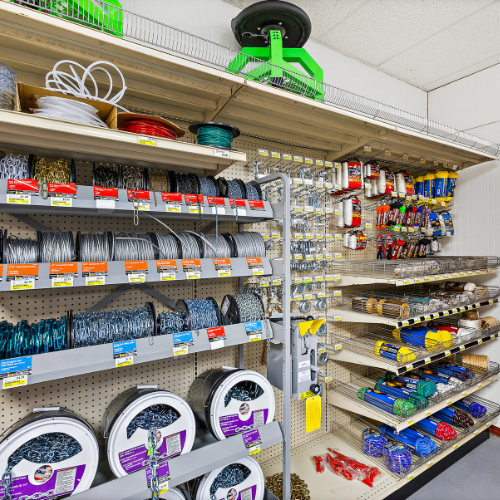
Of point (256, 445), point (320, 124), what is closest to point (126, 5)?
point (320, 124)

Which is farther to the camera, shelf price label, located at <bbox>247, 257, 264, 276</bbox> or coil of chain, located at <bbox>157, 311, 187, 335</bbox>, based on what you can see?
shelf price label, located at <bbox>247, 257, 264, 276</bbox>

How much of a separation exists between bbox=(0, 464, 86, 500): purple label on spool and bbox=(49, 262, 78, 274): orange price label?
83 centimetres

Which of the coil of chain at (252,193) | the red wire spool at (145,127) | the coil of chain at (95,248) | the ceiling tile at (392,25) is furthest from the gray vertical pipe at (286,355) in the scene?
the ceiling tile at (392,25)

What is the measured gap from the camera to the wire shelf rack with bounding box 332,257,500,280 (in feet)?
8.79

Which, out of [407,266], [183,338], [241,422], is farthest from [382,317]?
[183,338]

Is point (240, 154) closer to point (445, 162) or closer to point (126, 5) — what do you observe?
point (126, 5)

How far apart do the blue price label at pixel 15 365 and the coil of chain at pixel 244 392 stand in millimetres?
1052

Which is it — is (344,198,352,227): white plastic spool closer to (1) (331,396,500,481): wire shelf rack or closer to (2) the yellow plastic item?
(2) the yellow plastic item

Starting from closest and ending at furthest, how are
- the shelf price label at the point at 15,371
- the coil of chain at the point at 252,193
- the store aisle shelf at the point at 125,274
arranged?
the shelf price label at the point at 15,371 → the store aisle shelf at the point at 125,274 → the coil of chain at the point at 252,193

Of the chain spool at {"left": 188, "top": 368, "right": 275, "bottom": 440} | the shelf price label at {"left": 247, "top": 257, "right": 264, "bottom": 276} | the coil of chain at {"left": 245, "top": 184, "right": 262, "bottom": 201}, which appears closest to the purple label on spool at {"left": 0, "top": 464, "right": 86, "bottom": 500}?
the chain spool at {"left": 188, "top": 368, "right": 275, "bottom": 440}

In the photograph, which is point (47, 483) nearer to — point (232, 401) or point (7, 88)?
point (232, 401)

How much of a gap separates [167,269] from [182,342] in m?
0.38

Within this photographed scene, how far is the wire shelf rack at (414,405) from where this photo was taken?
2629 mm

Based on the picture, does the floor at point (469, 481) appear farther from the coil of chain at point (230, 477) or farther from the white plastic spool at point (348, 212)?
the white plastic spool at point (348, 212)
